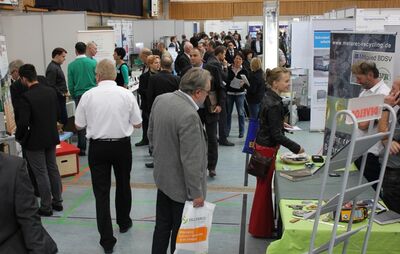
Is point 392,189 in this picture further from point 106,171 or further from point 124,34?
point 124,34

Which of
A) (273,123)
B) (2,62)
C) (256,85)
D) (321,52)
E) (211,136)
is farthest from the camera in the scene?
(321,52)

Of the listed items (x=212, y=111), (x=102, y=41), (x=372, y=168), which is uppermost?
(x=102, y=41)

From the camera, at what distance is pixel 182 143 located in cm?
273

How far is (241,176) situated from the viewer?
577 centimetres

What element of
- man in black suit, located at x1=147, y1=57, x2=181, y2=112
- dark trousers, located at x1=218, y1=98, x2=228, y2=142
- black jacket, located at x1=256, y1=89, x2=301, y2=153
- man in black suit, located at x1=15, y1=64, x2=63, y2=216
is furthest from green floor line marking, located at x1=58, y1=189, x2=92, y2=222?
dark trousers, located at x1=218, y1=98, x2=228, y2=142

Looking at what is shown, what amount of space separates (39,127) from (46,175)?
Answer: 1.56ft

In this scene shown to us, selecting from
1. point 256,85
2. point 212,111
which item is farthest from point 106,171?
point 256,85

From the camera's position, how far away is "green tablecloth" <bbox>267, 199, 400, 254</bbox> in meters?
2.41

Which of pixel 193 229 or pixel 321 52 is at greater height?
pixel 321 52

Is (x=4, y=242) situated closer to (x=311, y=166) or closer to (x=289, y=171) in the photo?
(x=289, y=171)

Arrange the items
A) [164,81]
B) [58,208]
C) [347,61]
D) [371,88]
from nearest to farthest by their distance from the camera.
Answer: [371,88]
[58,208]
[347,61]
[164,81]

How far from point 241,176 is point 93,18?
28.6 ft

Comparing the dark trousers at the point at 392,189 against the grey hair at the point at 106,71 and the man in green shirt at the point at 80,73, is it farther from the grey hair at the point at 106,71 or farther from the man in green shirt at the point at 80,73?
the man in green shirt at the point at 80,73

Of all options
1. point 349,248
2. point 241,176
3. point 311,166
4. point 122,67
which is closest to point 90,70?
point 122,67
